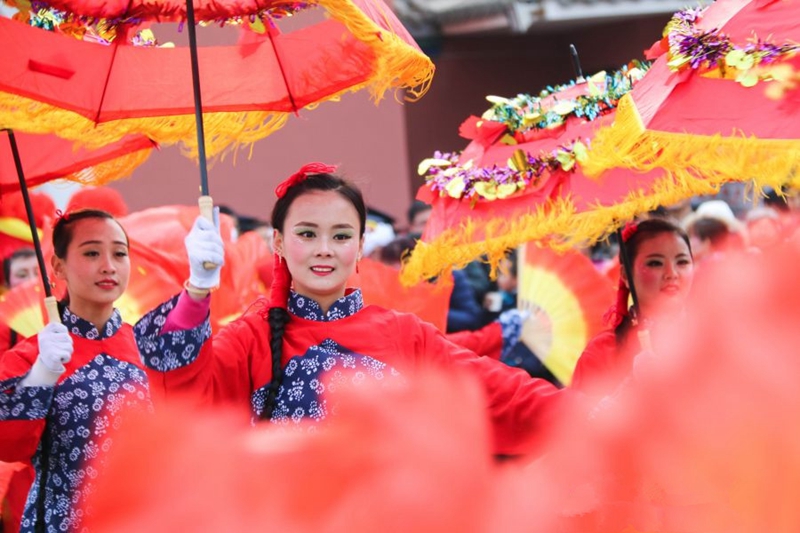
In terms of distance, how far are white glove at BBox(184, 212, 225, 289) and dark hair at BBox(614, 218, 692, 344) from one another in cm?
179

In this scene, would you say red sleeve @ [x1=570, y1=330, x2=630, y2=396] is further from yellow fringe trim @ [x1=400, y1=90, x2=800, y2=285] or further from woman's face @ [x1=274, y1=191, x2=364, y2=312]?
woman's face @ [x1=274, y1=191, x2=364, y2=312]

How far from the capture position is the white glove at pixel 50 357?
2.81m

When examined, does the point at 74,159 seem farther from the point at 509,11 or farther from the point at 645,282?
the point at 509,11

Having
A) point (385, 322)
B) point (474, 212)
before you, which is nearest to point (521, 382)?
point (385, 322)

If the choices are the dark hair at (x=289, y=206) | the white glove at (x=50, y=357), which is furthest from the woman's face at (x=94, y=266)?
→ the dark hair at (x=289, y=206)

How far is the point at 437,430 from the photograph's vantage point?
3.54 ft

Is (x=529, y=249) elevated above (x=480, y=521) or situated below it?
above

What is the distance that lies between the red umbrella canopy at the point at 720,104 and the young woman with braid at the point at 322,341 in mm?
652

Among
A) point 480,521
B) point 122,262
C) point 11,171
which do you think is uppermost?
point 11,171

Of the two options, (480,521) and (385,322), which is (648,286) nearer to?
(385,322)

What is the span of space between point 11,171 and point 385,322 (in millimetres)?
1522

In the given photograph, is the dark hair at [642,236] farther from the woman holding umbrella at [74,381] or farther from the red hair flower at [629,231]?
the woman holding umbrella at [74,381]

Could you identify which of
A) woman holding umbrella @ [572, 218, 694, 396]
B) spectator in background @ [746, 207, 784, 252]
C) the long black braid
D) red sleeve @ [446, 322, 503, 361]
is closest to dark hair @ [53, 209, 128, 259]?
the long black braid

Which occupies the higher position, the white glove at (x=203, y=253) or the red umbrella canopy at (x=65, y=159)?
the red umbrella canopy at (x=65, y=159)
